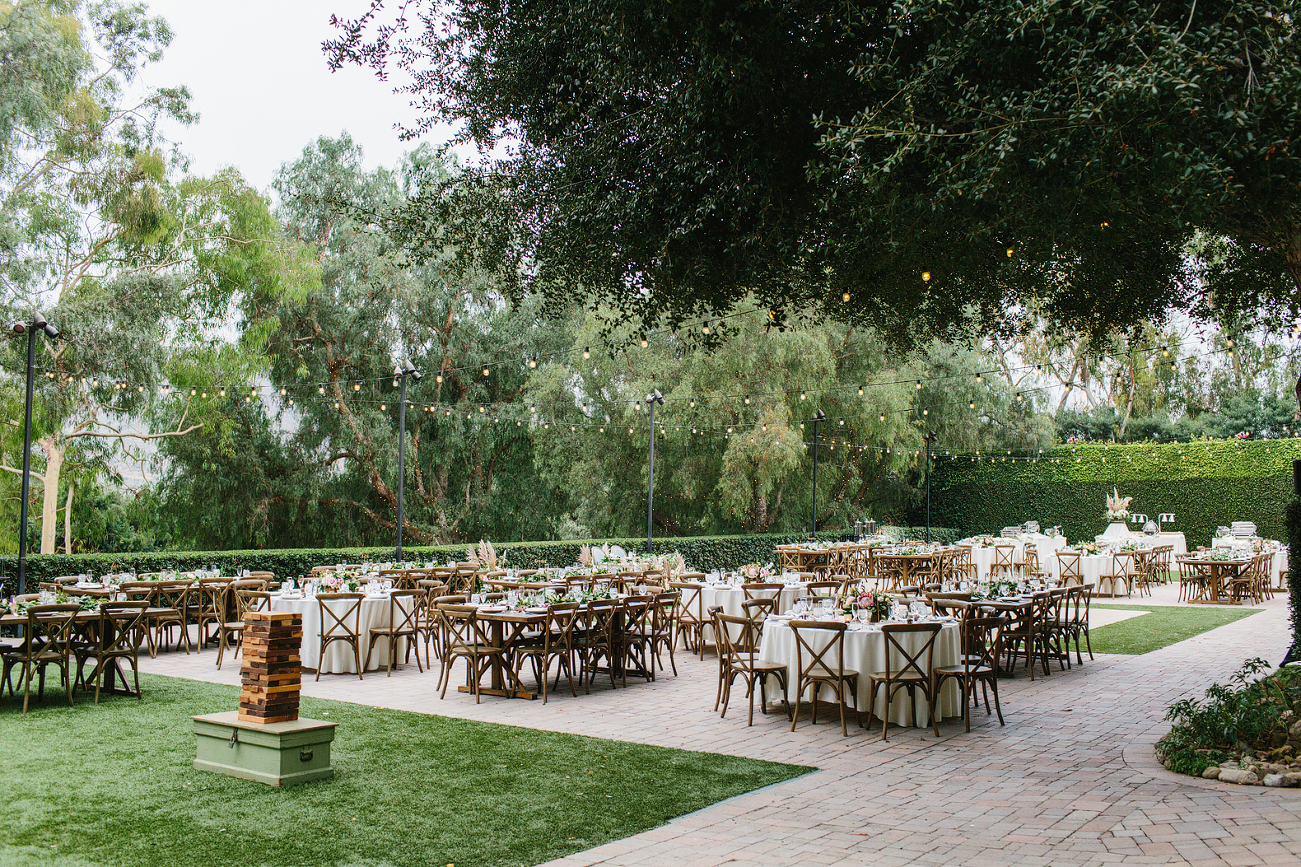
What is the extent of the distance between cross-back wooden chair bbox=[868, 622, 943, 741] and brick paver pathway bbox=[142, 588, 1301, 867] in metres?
0.23

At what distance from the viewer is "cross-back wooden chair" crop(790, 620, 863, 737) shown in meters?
7.16

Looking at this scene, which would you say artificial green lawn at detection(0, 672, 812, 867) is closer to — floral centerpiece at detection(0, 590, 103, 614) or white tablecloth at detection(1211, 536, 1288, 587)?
floral centerpiece at detection(0, 590, 103, 614)

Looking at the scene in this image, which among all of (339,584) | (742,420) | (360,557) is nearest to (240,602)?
(339,584)

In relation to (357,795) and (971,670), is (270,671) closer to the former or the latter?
(357,795)

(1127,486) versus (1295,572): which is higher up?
(1127,486)

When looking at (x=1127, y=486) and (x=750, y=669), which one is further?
(x=1127, y=486)

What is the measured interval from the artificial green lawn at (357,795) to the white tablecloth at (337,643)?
7.02 ft

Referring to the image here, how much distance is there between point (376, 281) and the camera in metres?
23.5

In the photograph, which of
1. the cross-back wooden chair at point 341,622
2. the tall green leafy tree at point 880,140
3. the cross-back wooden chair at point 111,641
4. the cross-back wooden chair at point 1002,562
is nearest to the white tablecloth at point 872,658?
the tall green leafy tree at point 880,140

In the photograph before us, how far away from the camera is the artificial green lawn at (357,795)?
14.4 feet

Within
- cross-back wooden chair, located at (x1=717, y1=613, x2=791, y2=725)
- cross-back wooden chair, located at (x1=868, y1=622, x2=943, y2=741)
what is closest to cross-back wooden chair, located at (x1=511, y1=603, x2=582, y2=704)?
cross-back wooden chair, located at (x1=717, y1=613, x2=791, y2=725)

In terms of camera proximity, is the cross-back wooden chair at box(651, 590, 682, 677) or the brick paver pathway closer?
the brick paver pathway

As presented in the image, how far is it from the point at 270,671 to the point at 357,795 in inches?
34.6

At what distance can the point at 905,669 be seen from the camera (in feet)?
22.9
